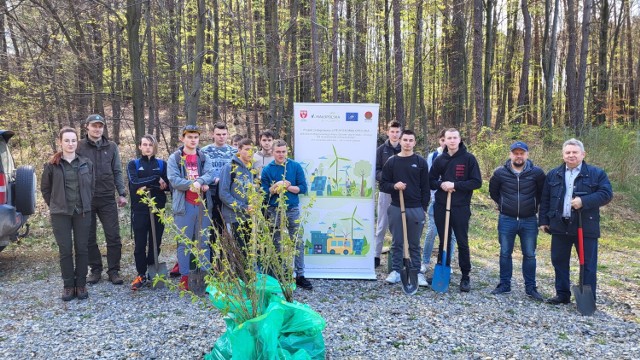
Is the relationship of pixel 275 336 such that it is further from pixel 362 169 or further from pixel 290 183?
pixel 362 169

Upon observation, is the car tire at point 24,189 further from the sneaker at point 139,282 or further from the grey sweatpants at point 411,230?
the grey sweatpants at point 411,230

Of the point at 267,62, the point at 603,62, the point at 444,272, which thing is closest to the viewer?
the point at 444,272

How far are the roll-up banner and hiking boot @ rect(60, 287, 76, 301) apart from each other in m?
2.74

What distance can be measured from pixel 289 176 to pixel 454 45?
18426 mm

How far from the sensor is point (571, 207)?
479cm

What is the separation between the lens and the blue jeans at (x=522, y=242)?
5.15 m

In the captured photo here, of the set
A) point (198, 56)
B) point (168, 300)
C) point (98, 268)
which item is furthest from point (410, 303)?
point (198, 56)

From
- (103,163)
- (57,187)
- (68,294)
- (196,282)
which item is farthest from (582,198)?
(68,294)

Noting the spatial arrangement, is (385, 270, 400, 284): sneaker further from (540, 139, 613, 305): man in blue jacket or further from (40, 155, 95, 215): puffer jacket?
(40, 155, 95, 215): puffer jacket

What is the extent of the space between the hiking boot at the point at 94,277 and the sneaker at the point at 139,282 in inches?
20.9

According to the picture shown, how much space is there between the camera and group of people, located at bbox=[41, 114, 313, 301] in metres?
4.88

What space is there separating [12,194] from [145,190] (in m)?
2.04

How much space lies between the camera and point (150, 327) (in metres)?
4.19

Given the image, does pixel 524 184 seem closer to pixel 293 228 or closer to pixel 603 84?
pixel 293 228
